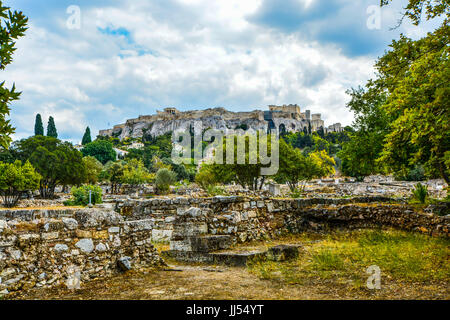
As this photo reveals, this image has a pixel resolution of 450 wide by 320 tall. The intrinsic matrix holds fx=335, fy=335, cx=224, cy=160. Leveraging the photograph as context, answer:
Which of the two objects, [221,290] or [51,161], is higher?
[51,161]

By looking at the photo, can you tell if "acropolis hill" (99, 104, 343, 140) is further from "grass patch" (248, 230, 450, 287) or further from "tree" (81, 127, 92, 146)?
"grass patch" (248, 230, 450, 287)

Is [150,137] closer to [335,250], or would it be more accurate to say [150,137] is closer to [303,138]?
[303,138]

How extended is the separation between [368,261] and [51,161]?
40.7m

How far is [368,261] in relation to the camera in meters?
5.66

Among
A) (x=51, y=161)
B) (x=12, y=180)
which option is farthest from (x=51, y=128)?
(x=12, y=180)

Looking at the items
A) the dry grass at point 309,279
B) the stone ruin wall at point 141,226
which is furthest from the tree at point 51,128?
the dry grass at point 309,279

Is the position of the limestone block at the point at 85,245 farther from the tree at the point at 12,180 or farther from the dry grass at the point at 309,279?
the tree at the point at 12,180

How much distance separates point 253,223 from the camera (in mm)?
9008

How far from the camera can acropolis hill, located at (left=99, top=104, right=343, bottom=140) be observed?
6422 inches

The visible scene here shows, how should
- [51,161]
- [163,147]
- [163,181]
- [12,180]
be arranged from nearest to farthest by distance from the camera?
[12,180] < [51,161] < [163,181] < [163,147]

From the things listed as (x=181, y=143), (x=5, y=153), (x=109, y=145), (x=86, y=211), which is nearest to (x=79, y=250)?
(x=86, y=211)

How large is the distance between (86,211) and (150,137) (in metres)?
153

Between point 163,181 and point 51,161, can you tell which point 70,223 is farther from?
point 163,181
